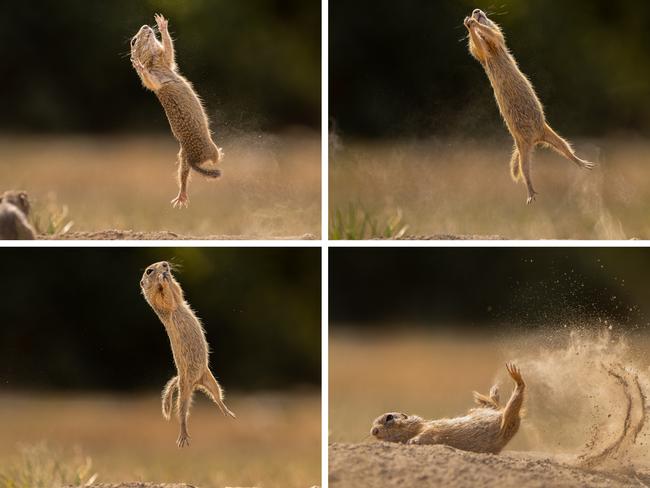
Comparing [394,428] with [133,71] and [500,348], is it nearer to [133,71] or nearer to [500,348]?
[500,348]

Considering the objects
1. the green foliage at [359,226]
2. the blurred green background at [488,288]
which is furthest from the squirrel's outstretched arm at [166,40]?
the blurred green background at [488,288]

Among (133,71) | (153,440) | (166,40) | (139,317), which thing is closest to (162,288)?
(139,317)

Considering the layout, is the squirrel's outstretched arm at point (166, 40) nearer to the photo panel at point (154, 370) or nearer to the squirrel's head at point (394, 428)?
the photo panel at point (154, 370)

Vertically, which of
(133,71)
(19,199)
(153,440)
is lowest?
(153,440)

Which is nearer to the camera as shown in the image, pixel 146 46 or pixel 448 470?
pixel 448 470

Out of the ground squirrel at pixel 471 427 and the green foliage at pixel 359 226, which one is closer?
the ground squirrel at pixel 471 427

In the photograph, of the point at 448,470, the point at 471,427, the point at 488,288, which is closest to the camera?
the point at 448,470
